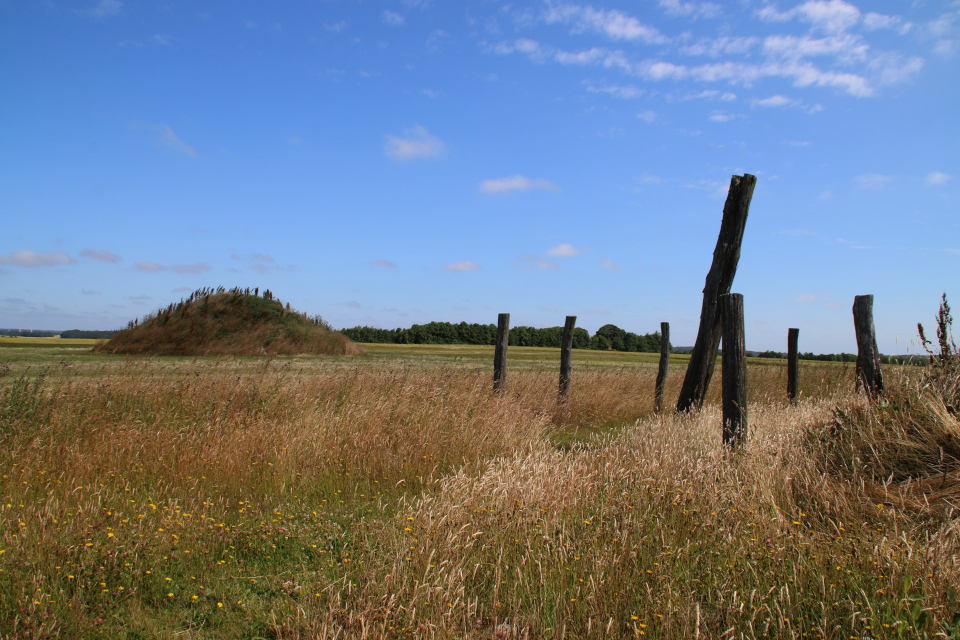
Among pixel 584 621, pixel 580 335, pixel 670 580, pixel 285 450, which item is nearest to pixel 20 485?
pixel 285 450

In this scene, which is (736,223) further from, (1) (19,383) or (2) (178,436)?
(1) (19,383)

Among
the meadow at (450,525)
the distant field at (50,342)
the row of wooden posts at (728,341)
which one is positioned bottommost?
the meadow at (450,525)

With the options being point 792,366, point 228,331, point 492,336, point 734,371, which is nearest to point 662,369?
point 792,366

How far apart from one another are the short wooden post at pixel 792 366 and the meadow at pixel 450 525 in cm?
621

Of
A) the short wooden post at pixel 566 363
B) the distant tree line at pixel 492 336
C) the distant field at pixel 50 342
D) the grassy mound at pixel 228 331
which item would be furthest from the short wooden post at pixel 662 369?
the distant tree line at pixel 492 336

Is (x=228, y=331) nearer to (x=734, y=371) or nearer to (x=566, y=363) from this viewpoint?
(x=566, y=363)

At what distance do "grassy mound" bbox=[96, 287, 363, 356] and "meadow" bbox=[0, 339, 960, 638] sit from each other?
12788 millimetres

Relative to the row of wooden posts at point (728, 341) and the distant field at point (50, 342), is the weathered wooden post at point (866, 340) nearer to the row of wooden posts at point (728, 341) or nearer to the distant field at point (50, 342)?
the row of wooden posts at point (728, 341)

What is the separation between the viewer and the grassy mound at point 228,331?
761 inches

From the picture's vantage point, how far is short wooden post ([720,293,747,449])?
6.29 m

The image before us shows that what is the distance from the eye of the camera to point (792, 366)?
1340 centimetres

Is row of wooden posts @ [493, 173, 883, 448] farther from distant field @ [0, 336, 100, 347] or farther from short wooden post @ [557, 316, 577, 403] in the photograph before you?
distant field @ [0, 336, 100, 347]

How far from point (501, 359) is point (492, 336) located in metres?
55.4

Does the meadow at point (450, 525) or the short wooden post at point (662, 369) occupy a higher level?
the short wooden post at point (662, 369)
